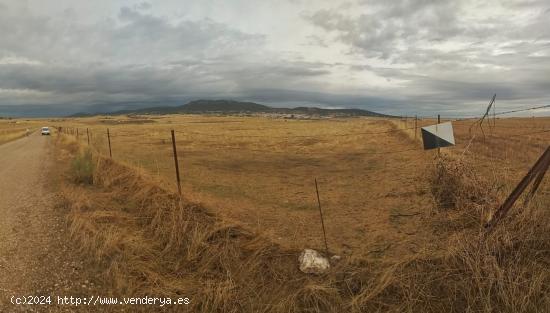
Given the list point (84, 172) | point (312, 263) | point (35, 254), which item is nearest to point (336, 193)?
point (312, 263)

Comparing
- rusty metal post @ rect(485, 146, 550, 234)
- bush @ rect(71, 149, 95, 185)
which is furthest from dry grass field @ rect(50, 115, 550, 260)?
bush @ rect(71, 149, 95, 185)

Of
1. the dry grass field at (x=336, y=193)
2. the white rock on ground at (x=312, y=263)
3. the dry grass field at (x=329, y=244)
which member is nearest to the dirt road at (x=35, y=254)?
the dry grass field at (x=329, y=244)

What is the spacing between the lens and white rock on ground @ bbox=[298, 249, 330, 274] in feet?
19.3

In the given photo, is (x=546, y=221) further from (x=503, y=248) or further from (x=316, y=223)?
(x=316, y=223)

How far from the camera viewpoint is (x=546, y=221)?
18.0 ft

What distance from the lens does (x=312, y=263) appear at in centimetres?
595

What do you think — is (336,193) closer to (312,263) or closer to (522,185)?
(312,263)

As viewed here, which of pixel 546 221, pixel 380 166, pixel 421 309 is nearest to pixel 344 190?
pixel 380 166

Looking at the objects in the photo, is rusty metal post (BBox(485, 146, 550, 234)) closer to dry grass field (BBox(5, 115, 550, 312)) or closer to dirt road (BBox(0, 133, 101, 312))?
dry grass field (BBox(5, 115, 550, 312))

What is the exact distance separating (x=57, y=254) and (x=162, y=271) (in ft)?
6.21

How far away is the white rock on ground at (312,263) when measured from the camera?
231 inches

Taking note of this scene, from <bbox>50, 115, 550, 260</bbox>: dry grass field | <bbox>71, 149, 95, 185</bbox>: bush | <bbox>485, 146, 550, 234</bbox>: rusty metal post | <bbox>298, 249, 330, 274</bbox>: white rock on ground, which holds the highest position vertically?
<bbox>485, 146, 550, 234</bbox>: rusty metal post

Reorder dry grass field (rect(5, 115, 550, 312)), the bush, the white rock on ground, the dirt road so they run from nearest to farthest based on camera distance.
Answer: dry grass field (rect(5, 115, 550, 312)), the dirt road, the white rock on ground, the bush

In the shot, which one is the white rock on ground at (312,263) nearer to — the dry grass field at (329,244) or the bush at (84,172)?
the dry grass field at (329,244)
